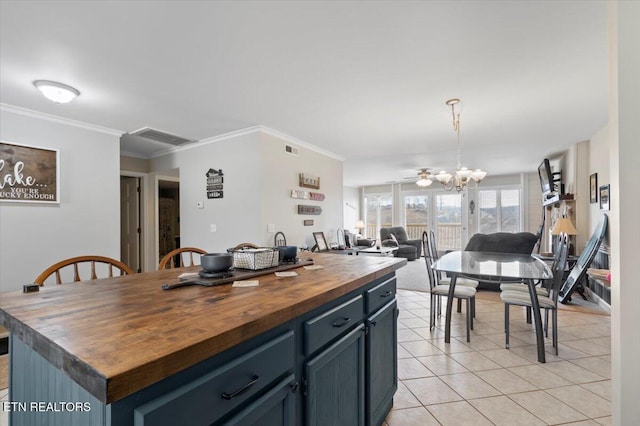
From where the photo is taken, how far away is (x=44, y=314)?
0.89m

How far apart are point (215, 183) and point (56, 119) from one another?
1.86 meters

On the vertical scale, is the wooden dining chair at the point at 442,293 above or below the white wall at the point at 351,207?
below

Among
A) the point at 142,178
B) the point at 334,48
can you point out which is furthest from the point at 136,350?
the point at 142,178

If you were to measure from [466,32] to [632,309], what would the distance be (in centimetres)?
175

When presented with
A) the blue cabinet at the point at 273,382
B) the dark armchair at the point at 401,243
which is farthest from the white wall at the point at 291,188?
the dark armchair at the point at 401,243

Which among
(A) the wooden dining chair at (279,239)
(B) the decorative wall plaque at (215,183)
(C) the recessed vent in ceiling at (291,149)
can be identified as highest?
(C) the recessed vent in ceiling at (291,149)

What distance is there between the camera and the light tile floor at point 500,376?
186 cm

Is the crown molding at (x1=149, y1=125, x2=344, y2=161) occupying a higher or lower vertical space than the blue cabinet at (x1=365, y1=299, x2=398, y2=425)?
higher

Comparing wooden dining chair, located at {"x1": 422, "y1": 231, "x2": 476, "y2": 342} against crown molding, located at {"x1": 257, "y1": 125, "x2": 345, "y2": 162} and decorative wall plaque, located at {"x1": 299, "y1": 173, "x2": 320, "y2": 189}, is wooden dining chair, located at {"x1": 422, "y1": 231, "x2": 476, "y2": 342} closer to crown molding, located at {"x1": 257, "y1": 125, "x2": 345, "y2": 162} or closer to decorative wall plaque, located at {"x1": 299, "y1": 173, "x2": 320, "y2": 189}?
decorative wall plaque, located at {"x1": 299, "y1": 173, "x2": 320, "y2": 189}

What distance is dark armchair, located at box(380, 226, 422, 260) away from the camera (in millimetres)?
8172

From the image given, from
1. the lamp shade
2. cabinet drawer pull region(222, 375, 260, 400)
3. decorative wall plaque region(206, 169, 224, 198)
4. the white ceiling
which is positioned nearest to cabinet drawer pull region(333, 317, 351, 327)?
cabinet drawer pull region(222, 375, 260, 400)

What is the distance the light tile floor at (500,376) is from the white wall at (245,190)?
2054mm

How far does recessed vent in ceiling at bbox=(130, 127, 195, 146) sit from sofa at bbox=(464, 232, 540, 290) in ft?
15.4

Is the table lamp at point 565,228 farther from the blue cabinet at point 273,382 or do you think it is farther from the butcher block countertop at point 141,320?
the butcher block countertop at point 141,320
